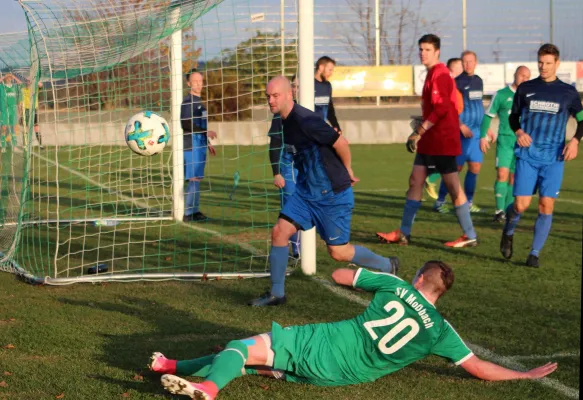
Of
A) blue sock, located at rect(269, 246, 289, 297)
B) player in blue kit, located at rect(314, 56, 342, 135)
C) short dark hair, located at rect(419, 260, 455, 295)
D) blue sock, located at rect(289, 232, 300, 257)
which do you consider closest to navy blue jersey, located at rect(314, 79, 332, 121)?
player in blue kit, located at rect(314, 56, 342, 135)

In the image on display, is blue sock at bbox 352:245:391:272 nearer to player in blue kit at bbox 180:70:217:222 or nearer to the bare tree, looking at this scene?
player in blue kit at bbox 180:70:217:222

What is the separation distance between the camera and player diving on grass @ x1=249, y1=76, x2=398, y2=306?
22.4 feet

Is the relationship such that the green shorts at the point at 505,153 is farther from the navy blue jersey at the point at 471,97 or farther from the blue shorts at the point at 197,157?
the blue shorts at the point at 197,157

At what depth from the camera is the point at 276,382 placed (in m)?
5.20

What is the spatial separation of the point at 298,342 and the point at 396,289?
24.6 inches

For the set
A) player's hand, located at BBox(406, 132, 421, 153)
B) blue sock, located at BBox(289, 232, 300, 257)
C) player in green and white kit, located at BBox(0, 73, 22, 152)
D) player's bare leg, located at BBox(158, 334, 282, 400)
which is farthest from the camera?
player in green and white kit, located at BBox(0, 73, 22, 152)

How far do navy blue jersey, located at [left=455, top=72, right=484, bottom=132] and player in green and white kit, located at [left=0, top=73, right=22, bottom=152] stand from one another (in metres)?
6.45

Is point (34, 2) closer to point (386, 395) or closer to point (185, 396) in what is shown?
point (185, 396)

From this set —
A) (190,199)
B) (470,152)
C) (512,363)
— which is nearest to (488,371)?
(512,363)

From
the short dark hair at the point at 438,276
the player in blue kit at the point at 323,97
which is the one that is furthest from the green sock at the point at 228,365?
the player in blue kit at the point at 323,97

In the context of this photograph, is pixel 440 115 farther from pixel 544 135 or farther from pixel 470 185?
pixel 470 185

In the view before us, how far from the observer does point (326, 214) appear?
6930 millimetres

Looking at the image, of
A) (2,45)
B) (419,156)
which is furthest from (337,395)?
(2,45)

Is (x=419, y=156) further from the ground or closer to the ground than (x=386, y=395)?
further from the ground
